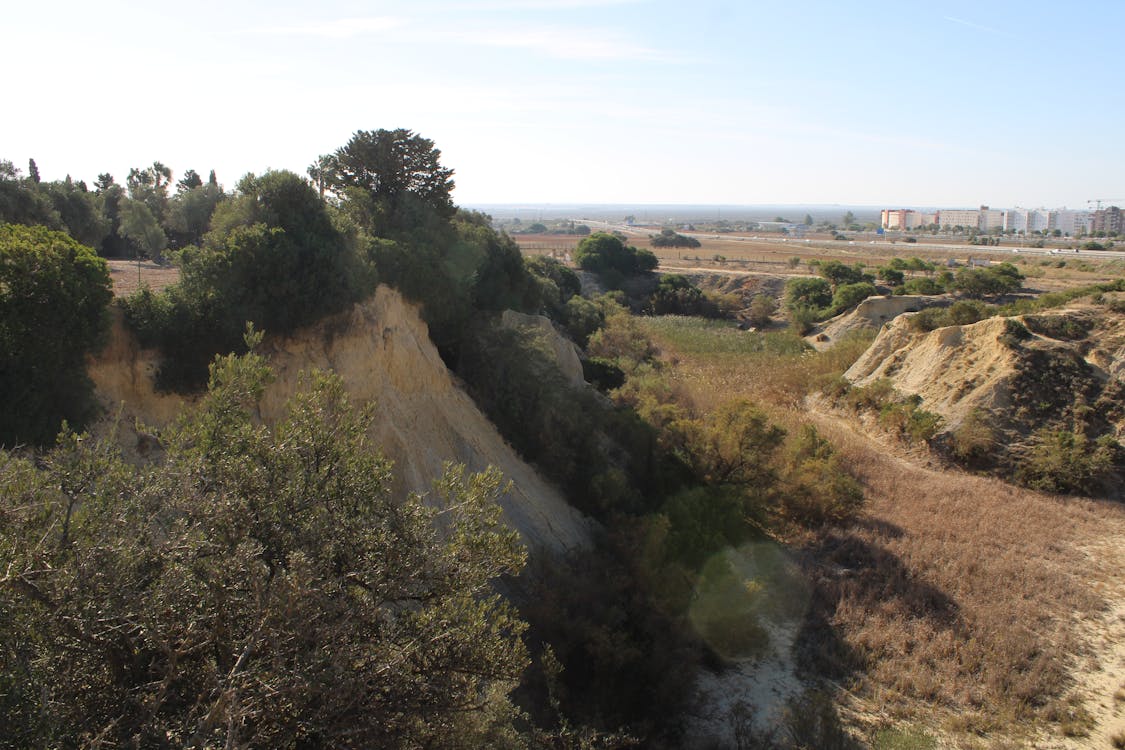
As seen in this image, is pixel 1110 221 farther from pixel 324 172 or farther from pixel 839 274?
pixel 324 172

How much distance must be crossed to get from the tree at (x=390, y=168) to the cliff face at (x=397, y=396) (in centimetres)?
366

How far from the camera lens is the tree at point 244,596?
14.2ft

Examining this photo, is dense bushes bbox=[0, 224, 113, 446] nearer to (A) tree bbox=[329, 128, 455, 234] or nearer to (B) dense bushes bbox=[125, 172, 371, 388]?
(B) dense bushes bbox=[125, 172, 371, 388]

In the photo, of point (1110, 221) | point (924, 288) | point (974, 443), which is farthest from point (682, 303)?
point (1110, 221)

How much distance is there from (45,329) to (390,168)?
9.04m

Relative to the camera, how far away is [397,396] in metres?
11.8

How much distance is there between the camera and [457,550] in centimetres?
570

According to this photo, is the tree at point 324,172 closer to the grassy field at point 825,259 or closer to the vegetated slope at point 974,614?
the vegetated slope at point 974,614

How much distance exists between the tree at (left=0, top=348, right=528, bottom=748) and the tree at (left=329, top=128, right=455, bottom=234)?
10.3m

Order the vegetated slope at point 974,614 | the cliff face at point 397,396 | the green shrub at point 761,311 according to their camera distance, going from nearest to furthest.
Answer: the cliff face at point 397,396
the vegetated slope at point 974,614
the green shrub at point 761,311

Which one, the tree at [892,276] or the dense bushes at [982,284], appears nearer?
the dense bushes at [982,284]

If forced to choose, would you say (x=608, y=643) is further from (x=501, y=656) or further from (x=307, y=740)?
(x=307, y=740)

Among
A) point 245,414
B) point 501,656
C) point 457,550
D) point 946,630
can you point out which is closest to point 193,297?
point 245,414

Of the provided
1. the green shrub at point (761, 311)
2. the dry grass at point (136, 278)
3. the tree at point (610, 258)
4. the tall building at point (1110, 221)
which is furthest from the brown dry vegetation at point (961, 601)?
the tall building at point (1110, 221)
